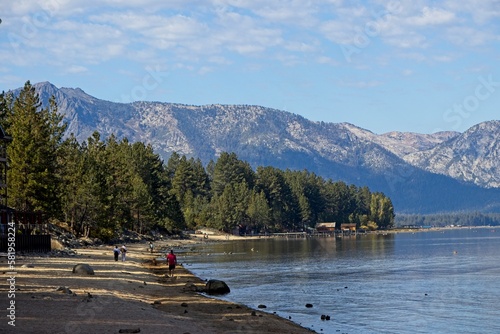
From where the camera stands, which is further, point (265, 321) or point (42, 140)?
point (42, 140)

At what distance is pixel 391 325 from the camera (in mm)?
40469

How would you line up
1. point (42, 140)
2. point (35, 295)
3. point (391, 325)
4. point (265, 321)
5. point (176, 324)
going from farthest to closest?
point (42, 140)
point (391, 325)
point (265, 321)
point (35, 295)
point (176, 324)

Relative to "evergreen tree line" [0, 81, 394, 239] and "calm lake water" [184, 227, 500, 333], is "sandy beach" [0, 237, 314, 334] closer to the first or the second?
"calm lake water" [184, 227, 500, 333]

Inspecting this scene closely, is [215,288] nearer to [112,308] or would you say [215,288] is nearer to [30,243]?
[112,308]

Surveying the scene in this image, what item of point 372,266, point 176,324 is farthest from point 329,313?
point 372,266

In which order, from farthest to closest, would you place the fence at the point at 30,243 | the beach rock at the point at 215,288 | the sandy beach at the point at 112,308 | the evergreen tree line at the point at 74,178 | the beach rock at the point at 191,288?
the evergreen tree line at the point at 74,178 < the fence at the point at 30,243 < the beach rock at the point at 215,288 < the beach rock at the point at 191,288 < the sandy beach at the point at 112,308

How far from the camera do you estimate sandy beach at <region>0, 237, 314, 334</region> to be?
91.1 ft

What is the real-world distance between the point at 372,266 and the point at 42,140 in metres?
45.0

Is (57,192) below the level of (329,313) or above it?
above

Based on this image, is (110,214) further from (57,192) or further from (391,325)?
(391,325)

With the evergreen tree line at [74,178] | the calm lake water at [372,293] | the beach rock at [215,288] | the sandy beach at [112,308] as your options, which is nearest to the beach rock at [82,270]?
the sandy beach at [112,308]

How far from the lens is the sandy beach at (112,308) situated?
91.1ft

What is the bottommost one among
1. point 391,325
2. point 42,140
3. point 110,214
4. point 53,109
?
point 391,325

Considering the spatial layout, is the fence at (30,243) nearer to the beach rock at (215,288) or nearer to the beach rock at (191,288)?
the beach rock at (191,288)
